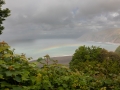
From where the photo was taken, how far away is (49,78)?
2.74m

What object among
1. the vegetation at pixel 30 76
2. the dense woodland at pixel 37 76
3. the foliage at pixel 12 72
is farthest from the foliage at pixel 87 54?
the foliage at pixel 12 72

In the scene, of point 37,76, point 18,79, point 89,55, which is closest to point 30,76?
point 37,76

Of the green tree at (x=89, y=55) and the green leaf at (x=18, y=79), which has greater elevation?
the green tree at (x=89, y=55)

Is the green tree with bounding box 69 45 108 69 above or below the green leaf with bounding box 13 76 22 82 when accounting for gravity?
above

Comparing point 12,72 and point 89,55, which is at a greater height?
point 89,55

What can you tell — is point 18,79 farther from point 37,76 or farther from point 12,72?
point 37,76

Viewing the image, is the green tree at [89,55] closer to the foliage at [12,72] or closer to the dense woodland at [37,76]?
the dense woodland at [37,76]

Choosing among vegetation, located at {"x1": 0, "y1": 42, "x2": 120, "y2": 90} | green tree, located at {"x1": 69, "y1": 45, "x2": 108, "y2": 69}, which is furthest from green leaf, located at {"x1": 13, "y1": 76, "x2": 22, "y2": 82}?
green tree, located at {"x1": 69, "y1": 45, "x2": 108, "y2": 69}

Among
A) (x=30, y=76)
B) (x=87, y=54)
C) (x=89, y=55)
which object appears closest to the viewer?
(x=30, y=76)

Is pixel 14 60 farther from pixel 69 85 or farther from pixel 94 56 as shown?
pixel 94 56

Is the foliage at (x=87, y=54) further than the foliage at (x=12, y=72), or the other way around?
the foliage at (x=87, y=54)

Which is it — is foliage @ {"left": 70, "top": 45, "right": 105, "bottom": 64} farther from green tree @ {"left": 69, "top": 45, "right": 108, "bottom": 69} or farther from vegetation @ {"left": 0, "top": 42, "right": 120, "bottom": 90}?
vegetation @ {"left": 0, "top": 42, "right": 120, "bottom": 90}

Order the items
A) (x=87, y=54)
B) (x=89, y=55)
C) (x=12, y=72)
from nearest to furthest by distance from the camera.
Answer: (x=12, y=72) → (x=89, y=55) → (x=87, y=54)

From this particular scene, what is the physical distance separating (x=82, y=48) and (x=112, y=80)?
6.23 m
